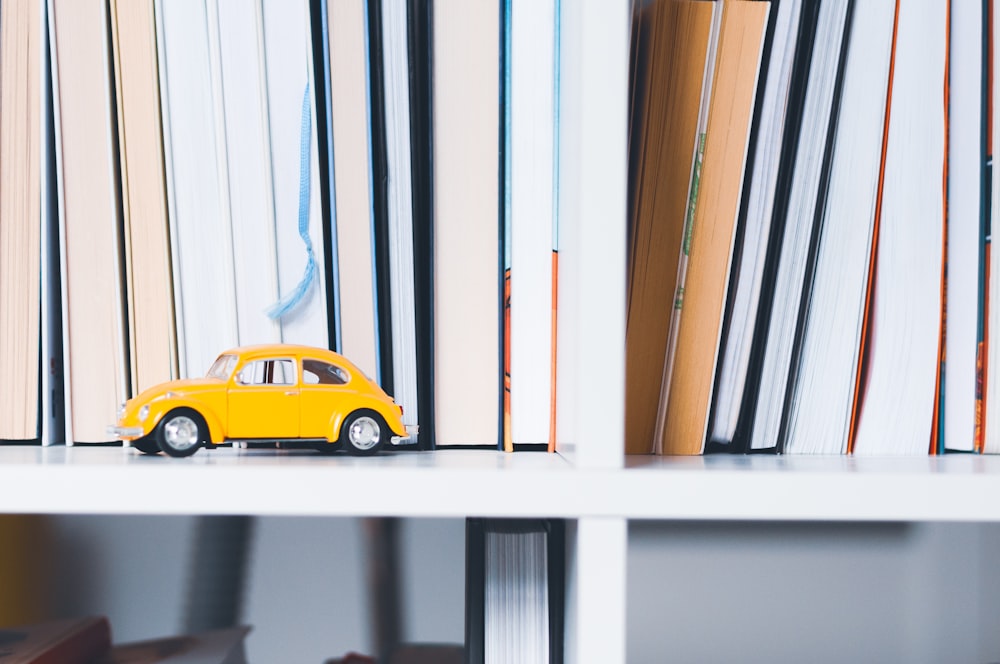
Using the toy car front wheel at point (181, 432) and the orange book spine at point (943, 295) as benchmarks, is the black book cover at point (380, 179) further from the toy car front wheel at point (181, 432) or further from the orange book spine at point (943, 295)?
Answer: the orange book spine at point (943, 295)

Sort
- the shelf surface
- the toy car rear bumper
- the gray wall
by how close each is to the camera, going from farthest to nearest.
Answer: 1. the gray wall
2. the toy car rear bumper
3. the shelf surface

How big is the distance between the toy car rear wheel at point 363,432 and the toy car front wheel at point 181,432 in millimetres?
98

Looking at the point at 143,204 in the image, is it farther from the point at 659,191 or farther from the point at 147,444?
the point at 659,191

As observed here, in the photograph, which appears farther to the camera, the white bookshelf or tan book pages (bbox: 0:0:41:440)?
tan book pages (bbox: 0:0:41:440)

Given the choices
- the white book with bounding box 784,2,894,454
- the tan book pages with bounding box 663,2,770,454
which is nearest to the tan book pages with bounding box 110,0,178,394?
the tan book pages with bounding box 663,2,770,454

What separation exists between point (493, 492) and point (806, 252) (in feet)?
1.14

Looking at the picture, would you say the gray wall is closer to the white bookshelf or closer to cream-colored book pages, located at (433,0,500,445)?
cream-colored book pages, located at (433,0,500,445)

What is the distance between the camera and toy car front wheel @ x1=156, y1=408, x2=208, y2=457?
50 cm

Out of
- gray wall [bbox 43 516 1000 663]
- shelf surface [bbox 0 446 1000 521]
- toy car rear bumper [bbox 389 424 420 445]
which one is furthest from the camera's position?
gray wall [bbox 43 516 1000 663]

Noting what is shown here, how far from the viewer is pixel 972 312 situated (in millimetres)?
619

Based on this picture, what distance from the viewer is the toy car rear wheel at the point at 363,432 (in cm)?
53

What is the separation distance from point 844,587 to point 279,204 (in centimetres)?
85

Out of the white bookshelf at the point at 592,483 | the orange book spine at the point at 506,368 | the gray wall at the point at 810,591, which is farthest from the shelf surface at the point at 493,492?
the gray wall at the point at 810,591

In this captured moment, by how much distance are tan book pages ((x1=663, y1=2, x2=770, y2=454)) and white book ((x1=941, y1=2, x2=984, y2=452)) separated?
0.21m
